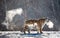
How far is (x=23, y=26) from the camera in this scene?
1.79 meters

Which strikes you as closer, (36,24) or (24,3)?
(36,24)

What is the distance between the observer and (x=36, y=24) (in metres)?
1.68

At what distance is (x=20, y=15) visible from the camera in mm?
1813

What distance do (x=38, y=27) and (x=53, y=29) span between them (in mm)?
251

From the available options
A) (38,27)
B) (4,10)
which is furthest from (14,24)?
(38,27)

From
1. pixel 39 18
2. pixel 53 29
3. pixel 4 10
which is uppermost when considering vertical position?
pixel 4 10

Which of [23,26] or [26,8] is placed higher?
[26,8]

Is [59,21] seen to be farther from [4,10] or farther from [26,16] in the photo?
[4,10]

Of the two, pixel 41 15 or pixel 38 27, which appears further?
pixel 41 15

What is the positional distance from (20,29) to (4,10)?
13.3 inches

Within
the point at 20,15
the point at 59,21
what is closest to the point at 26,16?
the point at 20,15

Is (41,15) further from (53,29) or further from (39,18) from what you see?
(53,29)

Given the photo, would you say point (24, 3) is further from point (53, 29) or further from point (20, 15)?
point (53, 29)

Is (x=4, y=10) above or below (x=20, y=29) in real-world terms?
above
